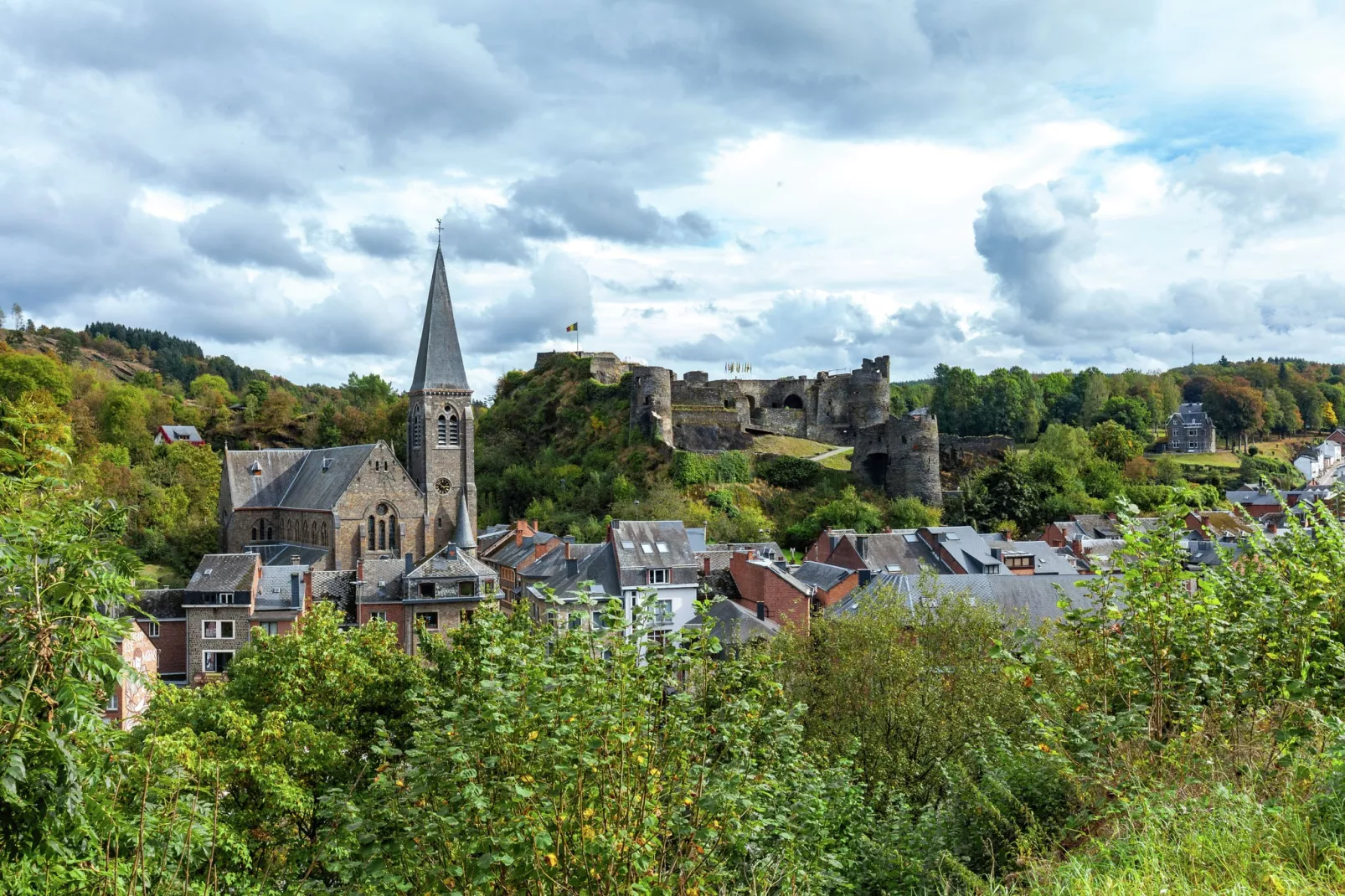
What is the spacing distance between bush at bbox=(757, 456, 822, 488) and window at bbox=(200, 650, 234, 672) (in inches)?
1223

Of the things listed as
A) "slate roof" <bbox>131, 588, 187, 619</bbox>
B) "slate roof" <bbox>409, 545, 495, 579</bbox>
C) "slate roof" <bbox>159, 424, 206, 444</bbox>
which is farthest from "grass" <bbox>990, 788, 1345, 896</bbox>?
"slate roof" <bbox>159, 424, 206, 444</bbox>

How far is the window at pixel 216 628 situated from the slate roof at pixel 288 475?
13.5 metres

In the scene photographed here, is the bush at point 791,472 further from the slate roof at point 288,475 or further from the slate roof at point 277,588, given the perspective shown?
the slate roof at point 277,588

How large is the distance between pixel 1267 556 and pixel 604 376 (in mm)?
59111

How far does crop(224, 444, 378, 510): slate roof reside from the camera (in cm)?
4504

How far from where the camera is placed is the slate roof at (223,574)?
102 ft

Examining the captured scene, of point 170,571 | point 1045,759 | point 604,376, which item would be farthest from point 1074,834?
point 604,376

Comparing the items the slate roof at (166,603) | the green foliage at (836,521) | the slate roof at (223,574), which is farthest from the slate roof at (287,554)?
the green foliage at (836,521)

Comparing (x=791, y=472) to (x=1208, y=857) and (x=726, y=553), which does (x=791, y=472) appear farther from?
(x=1208, y=857)

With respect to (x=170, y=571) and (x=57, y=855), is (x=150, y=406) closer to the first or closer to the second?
(x=170, y=571)

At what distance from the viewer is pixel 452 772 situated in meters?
6.41

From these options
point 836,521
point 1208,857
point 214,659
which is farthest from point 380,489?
point 1208,857

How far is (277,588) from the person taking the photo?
109 ft

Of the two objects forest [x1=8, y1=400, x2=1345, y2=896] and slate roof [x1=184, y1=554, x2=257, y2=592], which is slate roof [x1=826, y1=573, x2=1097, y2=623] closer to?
forest [x1=8, y1=400, x2=1345, y2=896]
